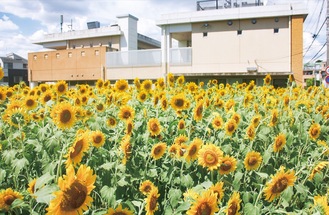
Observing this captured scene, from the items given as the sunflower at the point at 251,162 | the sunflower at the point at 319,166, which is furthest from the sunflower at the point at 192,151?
the sunflower at the point at 319,166

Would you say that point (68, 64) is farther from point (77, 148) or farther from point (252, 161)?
point (77, 148)

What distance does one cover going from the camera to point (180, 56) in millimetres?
21641

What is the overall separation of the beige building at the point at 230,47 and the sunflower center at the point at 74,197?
19327 millimetres

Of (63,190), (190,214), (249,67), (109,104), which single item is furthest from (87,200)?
(249,67)

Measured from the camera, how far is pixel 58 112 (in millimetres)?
1898

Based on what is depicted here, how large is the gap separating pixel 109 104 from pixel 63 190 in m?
2.09

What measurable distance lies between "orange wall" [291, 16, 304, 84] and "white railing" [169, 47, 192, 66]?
20.6 ft

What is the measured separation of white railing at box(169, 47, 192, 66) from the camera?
21328mm

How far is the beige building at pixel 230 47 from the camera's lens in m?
19.3

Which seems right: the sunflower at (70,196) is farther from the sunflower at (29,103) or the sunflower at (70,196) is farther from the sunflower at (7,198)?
the sunflower at (29,103)

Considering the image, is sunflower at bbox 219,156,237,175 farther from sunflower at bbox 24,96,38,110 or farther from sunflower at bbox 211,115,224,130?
sunflower at bbox 24,96,38,110

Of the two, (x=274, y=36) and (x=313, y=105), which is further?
(x=274, y=36)

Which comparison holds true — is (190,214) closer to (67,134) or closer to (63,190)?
(63,190)

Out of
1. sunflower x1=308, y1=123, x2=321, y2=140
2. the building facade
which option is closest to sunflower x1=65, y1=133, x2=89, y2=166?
sunflower x1=308, y1=123, x2=321, y2=140
